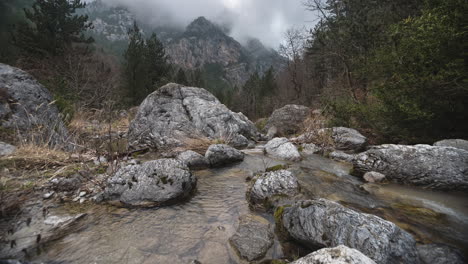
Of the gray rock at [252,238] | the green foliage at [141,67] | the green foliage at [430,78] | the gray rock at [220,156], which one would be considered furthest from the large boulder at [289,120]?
the green foliage at [141,67]

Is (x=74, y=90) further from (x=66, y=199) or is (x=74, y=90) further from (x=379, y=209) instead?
(x=379, y=209)

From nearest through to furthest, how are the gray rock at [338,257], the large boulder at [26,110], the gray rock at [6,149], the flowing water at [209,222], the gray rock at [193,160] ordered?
the gray rock at [338,257], the flowing water at [209,222], the gray rock at [6,149], the large boulder at [26,110], the gray rock at [193,160]

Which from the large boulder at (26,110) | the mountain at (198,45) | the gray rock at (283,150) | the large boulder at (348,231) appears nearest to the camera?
the large boulder at (348,231)

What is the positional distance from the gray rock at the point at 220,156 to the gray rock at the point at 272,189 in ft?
6.20

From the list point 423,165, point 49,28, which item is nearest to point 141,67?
point 49,28

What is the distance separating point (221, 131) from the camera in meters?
7.45

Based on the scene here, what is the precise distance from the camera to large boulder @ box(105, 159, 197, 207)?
2.72 meters

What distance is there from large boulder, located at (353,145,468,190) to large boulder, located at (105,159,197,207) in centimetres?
386

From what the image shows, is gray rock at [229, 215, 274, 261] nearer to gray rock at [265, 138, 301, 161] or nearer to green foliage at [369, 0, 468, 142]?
gray rock at [265, 138, 301, 161]

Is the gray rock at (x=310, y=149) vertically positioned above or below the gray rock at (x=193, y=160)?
above

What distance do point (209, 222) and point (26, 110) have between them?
4.85 metres

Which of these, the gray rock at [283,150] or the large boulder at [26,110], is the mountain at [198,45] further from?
the large boulder at [26,110]

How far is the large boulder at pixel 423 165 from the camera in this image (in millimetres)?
3102

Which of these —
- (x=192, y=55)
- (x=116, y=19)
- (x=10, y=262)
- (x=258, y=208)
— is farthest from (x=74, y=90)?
(x=116, y=19)
